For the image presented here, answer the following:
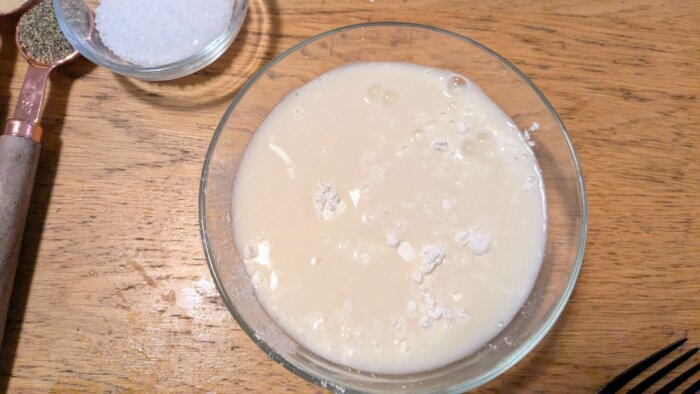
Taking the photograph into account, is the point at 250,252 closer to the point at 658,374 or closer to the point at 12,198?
the point at 12,198

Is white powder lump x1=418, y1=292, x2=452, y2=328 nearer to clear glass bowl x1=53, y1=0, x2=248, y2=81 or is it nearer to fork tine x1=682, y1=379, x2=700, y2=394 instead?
fork tine x1=682, y1=379, x2=700, y2=394

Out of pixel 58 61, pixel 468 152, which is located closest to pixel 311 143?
pixel 468 152

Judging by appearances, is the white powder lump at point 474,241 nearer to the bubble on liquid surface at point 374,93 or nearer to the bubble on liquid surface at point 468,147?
the bubble on liquid surface at point 468,147

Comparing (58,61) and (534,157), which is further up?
(534,157)

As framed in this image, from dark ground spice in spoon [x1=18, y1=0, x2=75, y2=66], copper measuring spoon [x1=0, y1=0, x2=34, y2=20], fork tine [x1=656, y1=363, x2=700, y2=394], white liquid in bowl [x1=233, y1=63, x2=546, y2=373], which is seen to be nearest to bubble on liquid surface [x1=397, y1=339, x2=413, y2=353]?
white liquid in bowl [x1=233, y1=63, x2=546, y2=373]

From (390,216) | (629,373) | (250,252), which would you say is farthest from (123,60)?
(629,373)

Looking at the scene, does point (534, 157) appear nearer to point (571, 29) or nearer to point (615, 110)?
point (615, 110)
